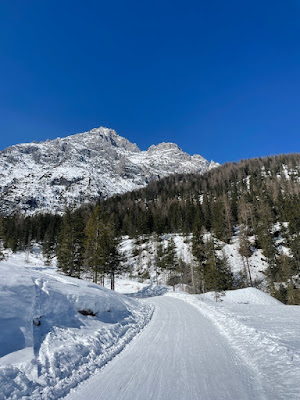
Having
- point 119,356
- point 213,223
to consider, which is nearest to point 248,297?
point 119,356

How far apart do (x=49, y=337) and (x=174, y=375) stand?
14.1 ft

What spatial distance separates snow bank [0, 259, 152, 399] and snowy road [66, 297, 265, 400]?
0.66 metres

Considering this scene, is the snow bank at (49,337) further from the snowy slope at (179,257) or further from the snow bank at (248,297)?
the snowy slope at (179,257)

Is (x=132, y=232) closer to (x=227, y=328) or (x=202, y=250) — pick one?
(x=202, y=250)

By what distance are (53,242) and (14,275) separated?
73.6 m

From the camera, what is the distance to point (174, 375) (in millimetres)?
5395

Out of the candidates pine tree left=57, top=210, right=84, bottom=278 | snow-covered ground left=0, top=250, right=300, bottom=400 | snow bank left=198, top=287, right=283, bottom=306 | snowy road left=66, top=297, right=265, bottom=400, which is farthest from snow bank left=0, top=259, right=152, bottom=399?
pine tree left=57, top=210, right=84, bottom=278

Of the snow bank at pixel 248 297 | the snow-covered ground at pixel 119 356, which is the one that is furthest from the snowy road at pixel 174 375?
the snow bank at pixel 248 297

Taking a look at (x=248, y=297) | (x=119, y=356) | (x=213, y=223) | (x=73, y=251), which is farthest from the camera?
(x=213, y=223)

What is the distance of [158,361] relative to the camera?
6391 millimetres

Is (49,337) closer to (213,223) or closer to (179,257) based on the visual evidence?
(179,257)

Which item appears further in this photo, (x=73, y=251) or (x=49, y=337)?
(x=73, y=251)

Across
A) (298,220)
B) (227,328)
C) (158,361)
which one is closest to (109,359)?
(158,361)

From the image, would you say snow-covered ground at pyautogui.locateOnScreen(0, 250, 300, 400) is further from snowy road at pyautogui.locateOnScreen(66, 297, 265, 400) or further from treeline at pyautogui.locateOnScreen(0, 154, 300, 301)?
treeline at pyautogui.locateOnScreen(0, 154, 300, 301)
